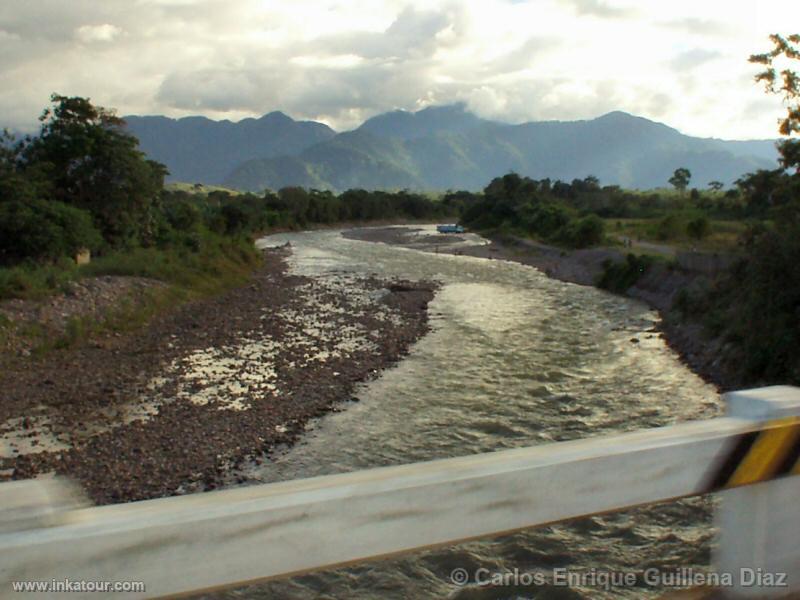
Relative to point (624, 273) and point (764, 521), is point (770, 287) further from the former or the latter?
point (624, 273)

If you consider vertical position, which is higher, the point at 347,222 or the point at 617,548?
the point at 347,222

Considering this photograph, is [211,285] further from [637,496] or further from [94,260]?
[637,496]

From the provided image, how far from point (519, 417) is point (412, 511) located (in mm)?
12171

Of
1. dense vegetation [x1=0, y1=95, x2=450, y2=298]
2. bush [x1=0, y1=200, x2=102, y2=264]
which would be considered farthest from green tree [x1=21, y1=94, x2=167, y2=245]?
bush [x1=0, y1=200, x2=102, y2=264]

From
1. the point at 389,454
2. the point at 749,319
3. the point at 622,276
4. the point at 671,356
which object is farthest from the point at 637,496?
the point at 622,276

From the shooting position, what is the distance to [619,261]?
35750 mm

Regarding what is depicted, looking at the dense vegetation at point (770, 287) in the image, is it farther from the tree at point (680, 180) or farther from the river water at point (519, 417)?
the tree at point (680, 180)

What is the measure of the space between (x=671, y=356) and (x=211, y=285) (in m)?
19.5

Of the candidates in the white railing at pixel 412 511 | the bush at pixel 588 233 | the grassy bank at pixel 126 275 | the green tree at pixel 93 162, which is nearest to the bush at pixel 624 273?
the bush at pixel 588 233

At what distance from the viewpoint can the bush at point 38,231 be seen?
2414 cm

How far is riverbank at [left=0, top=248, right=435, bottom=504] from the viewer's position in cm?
1100

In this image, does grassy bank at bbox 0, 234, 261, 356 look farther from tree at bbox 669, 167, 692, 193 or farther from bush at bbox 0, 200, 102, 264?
tree at bbox 669, 167, 692, 193

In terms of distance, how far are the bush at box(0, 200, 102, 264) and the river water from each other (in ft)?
44.4

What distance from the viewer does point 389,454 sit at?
462 inches
